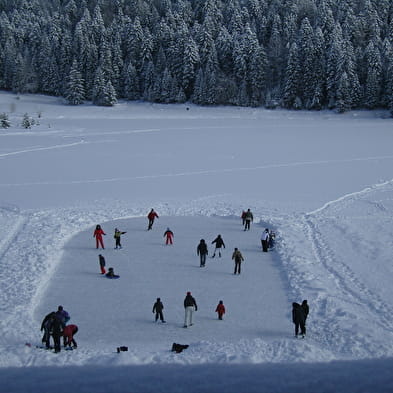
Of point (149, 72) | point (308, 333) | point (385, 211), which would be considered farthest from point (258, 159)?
point (149, 72)

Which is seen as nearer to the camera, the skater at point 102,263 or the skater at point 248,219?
the skater at point 102,263

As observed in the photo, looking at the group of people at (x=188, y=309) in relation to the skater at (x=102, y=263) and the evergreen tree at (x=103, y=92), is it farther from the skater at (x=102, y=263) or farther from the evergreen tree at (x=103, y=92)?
the evergreen tree at (x=103, y=92)

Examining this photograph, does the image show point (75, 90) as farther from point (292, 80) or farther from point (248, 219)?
point (248, 219)

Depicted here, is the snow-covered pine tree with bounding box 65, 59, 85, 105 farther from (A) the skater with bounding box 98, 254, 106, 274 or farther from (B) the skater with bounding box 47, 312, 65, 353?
(B) the skater with bounding box 47, 312, 65, 353

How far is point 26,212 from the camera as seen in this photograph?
20297 mm

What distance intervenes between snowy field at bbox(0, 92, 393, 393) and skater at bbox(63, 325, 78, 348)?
0.70 ft

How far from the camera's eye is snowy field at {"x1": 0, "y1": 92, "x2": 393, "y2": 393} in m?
9.28

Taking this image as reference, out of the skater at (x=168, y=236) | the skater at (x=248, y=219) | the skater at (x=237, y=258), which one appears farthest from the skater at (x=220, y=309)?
the skater at (x=248, y=219)

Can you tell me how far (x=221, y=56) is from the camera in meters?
76.4

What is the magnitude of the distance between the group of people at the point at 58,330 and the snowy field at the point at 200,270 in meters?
0.23

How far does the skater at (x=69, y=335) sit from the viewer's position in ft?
32.5

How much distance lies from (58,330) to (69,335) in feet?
0.87

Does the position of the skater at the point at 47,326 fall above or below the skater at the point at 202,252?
below

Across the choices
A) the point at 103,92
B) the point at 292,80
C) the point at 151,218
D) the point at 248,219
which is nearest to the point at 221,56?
the point at 292,80
